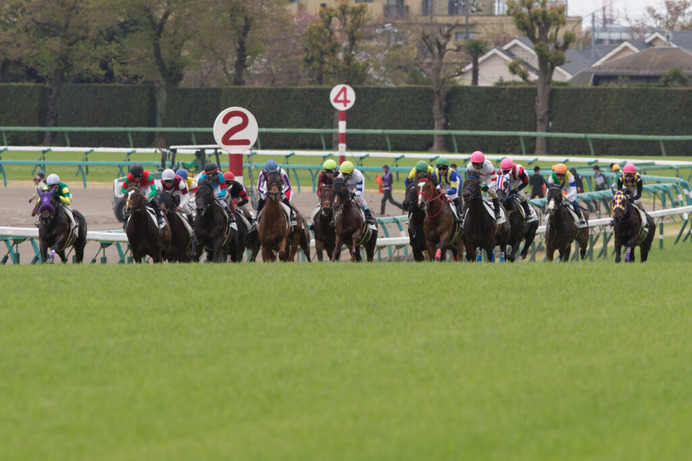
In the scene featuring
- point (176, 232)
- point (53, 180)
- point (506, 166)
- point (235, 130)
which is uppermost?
point (235, 130)

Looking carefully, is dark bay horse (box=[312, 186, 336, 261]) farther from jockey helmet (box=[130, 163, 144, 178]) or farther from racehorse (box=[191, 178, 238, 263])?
jockey helmet (box=[130, 163, 144, 178])

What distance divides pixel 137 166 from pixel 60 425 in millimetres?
8179

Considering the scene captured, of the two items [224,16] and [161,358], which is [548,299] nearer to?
[161,358]

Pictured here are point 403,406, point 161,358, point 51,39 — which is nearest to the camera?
point 403,406

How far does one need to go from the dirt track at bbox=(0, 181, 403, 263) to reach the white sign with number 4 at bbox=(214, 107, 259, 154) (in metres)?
4.20

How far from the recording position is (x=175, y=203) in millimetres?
14039

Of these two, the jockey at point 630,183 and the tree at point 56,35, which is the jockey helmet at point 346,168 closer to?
the jockey at point 630,183

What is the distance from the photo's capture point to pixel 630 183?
1502 centimetres

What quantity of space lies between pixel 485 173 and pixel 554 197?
3.19 feet

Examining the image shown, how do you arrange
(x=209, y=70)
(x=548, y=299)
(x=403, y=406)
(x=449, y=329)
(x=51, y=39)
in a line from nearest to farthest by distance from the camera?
(x=403, y=406) → (x=449, y=329) → (x=548, y=299) → (x=51, y=39) → (x=209, y=70)

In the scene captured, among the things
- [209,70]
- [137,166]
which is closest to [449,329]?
[137,166]

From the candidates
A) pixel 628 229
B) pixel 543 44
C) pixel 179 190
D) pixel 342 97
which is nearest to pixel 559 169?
pixel 628 229

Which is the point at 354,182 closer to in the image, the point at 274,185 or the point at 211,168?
the point at 274,185

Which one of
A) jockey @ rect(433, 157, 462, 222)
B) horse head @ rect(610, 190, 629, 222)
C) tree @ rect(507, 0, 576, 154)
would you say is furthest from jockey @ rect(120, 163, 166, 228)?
tree @ rect(507, 0, 576, 154)
